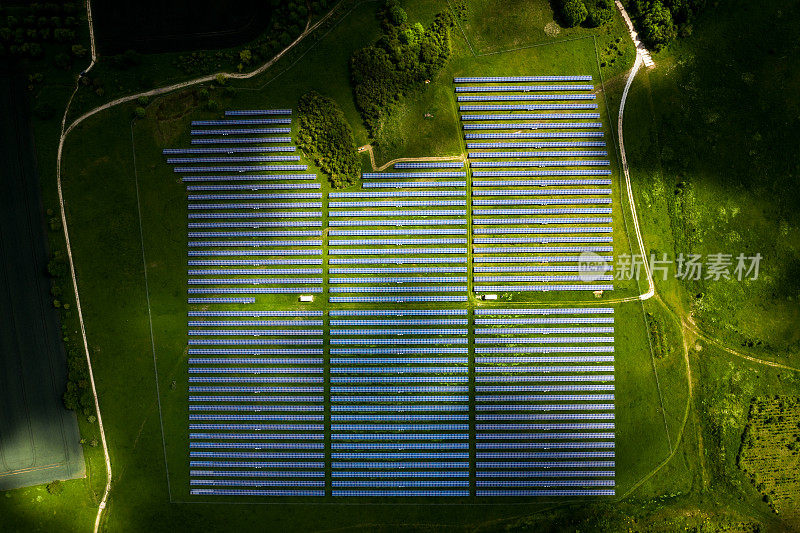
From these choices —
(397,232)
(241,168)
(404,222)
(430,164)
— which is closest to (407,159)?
(430,164)

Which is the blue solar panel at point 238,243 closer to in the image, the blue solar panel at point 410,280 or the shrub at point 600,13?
the blue solar panel at point 410,280

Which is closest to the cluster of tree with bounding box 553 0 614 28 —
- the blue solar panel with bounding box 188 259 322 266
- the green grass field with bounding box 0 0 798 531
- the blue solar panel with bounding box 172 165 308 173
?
the green grass field with bounding box 0 0 798 531

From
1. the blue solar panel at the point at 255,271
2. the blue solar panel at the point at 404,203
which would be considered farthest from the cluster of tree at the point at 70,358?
the blue solar panel at the point at 404,203

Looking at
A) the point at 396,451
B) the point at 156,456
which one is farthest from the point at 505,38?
the point at 156,456

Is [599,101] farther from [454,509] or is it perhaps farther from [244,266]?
[454,509]

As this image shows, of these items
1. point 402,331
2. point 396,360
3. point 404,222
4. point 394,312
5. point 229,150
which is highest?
point 229,150

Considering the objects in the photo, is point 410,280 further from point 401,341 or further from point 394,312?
point 401,341

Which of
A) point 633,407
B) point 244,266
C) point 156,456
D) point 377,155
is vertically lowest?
point 156,456
